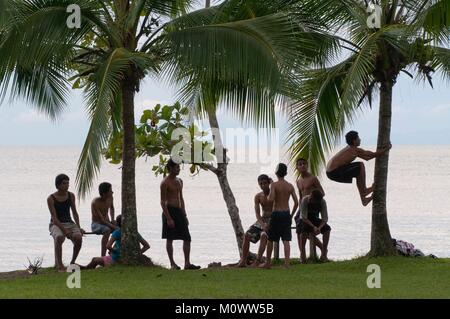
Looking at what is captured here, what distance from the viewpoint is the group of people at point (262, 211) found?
1656cm

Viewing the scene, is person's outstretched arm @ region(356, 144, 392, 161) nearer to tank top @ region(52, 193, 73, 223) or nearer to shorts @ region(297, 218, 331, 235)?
shorts @ region(297, 218, 331, 235)

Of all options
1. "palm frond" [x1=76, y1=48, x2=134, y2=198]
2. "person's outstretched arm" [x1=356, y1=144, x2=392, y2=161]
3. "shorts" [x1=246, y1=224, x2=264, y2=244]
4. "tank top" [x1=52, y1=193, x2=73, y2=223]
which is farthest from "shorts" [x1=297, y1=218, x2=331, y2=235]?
"palm frond" [x1=76, y1=48, x2=134, y2=198]

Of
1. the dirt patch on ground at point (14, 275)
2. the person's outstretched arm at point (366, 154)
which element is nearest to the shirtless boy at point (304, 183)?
the person's outstretched arm at point (366, 154)

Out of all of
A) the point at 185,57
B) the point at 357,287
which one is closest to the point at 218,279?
the point at 357,287

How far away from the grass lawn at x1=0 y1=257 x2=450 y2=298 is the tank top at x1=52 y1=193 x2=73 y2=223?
0.79 m

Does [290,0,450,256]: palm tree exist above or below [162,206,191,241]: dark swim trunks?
above

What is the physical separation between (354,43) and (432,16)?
2.75 meters

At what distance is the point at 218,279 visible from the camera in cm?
1541

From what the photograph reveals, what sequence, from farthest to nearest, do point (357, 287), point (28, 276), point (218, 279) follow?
1. point (28, 276)
2. point (218, 279)
3. point (357, 287)

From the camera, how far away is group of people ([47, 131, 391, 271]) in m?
16.6

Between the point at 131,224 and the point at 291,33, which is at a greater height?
the point at 291,33

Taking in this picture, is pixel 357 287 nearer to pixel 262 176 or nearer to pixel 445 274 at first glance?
pixel 445 274

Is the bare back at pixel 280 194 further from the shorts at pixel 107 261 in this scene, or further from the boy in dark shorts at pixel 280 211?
the shorts at pixel 107 261

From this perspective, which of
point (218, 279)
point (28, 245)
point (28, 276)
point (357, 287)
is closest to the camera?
point (357, 287)
